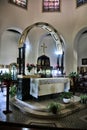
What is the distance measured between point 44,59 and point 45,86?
5.47 metres

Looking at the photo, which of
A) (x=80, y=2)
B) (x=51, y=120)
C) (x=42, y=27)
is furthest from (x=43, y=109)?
(x=80, y=2)

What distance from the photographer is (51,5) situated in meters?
11.0

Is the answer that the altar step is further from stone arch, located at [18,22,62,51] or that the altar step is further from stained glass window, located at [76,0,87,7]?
stained glass window, located at [76,0,87,7]

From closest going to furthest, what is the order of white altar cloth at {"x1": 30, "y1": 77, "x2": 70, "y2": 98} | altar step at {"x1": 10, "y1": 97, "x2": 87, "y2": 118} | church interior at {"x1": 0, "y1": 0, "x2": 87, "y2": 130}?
altar step at {"x1": 10, "y1": 97, "x2": 87, "y2": 118} < church interior at {"x1": 0, "y1": 0, "x2": 87, "y2": 130} < white altar cloth at {"x1": 30, "y1": 77, "x2": 70, "y2": 98}

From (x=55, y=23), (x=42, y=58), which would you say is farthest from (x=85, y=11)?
(x=42, y=58)

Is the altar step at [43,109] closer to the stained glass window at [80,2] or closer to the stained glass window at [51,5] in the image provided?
the stained glass window at [80,2]

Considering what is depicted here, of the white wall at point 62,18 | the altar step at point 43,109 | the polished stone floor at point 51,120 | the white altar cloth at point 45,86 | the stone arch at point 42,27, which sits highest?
the white wall at point 62,18

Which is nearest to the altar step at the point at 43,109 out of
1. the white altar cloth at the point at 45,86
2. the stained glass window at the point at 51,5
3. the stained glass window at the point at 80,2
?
the white altar cloth at the point at 45,86

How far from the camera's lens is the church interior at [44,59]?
5262 mm

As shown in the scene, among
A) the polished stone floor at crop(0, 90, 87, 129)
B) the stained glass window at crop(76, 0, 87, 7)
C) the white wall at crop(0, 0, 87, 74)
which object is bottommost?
the polished stone floor at crop(0, 90, 87, 129)

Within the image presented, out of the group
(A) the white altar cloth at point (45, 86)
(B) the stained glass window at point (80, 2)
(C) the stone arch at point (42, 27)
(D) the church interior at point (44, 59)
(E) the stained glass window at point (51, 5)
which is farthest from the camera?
(E) the stained glass window at point (51, 5)

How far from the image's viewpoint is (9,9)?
32.0 feet

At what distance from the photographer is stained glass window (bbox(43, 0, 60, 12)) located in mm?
10844

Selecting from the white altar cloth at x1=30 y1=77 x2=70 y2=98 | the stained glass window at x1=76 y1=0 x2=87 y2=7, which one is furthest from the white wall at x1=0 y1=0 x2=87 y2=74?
the white altar cloth at x1=30 y1=77 x2=70 y2=98
